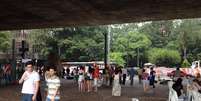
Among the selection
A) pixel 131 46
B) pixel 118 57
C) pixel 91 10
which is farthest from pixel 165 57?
pixel 91 10

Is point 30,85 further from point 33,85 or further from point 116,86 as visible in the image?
point 116,86

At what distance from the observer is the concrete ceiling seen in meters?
30.4

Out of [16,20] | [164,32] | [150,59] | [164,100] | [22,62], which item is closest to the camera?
[164,100]

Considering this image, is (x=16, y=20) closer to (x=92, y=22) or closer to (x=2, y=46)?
(x=92, y=22)

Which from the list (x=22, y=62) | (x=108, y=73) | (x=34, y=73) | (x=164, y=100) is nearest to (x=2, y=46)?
(x=22, y=62)

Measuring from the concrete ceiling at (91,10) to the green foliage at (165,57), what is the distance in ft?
180

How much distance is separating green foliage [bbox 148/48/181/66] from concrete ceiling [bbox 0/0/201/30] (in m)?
54.9

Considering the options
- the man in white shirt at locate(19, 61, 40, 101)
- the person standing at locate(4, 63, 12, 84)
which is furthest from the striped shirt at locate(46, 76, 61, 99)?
the person standing at locate(4, 63, 12, 84)

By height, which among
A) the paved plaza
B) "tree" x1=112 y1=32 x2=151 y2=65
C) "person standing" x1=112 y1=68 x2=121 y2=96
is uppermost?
"tree" x1=112 y1=32 x2=151 y2=65

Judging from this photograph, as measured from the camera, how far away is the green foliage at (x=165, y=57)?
95.8 metres

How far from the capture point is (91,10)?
111 feet

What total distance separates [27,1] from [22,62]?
19515mm

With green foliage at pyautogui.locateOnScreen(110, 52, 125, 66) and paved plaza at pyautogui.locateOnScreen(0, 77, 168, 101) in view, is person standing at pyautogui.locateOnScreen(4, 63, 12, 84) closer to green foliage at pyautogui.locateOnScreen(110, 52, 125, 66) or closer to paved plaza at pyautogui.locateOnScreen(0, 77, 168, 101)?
paved plaza at pyautogui.locateOnScreen(0, 77, 168, 101)

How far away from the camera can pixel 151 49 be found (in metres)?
104
